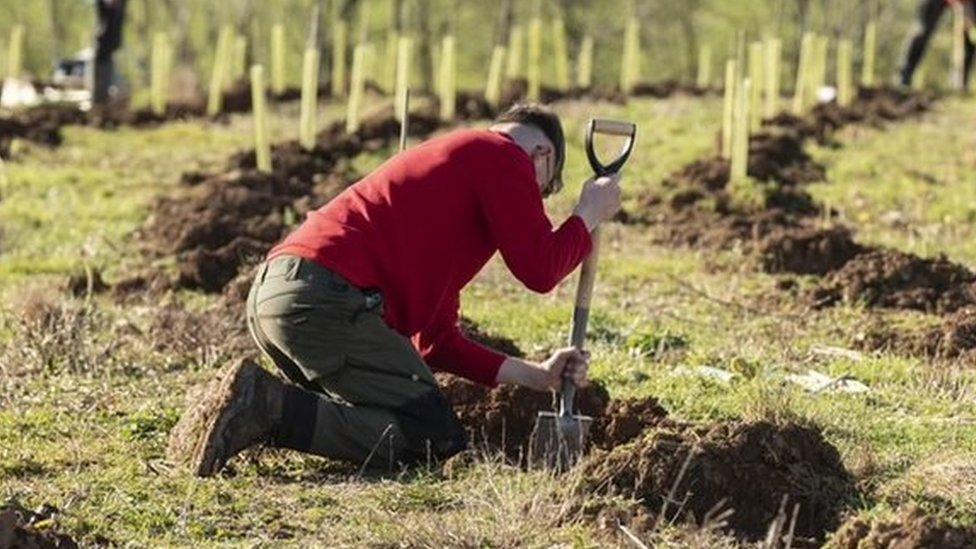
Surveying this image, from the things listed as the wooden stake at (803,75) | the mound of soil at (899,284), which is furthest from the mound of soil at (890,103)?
the mound of soil at (899,284)

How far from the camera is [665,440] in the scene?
19.4ft

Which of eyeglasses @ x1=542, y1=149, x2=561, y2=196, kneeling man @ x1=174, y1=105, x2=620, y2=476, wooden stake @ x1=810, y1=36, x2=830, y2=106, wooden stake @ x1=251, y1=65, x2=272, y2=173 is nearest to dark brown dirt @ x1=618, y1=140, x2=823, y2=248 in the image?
wooden stake @ x1=251, y1=65, x2=272, y2=173

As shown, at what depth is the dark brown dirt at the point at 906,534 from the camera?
4984 mm

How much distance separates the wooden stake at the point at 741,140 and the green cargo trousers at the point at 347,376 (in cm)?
693

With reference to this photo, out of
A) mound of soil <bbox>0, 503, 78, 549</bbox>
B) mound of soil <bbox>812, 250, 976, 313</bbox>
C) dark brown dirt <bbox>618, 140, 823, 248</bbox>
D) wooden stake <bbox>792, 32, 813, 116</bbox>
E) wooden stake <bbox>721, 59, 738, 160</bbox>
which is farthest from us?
wooden stake <bbox>792, 32, 813, 116</bbox>

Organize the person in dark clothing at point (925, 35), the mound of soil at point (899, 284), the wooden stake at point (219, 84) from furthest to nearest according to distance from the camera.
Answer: the person in dark clothing at point (925, 35) < the wooden stake at point (219, 84) < the mound of soil at point (899, 284)

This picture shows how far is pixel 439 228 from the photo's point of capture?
623cm

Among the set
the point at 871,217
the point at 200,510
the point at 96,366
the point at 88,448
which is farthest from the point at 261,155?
the point at 200,510

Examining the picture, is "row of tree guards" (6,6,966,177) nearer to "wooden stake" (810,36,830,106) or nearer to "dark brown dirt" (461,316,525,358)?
"wooden stake" (810,36,830,106)

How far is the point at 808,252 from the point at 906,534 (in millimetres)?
5994

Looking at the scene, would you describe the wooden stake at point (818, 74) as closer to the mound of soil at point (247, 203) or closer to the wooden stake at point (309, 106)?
the mound of soil at point (247, 203)

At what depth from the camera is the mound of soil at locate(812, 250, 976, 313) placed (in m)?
9.75

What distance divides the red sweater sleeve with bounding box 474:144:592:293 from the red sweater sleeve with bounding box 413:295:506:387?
42cm

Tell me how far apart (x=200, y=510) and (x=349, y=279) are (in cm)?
92
